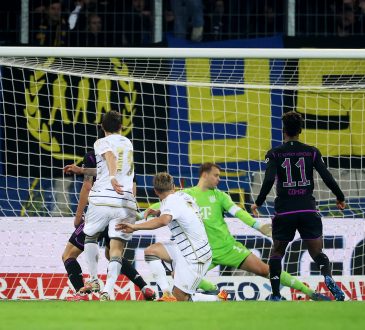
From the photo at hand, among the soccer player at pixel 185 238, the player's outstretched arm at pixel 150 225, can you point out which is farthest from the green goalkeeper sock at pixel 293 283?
the player's outstretched arm at pixel 150 225

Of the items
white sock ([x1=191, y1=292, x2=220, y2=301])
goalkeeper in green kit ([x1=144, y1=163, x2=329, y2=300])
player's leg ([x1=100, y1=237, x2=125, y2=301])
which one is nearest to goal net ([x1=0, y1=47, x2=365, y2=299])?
Result: goalkeeper in green kit ([x1=144, y1=163, x2=329, y2=300])

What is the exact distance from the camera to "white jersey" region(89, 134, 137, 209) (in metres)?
10.7

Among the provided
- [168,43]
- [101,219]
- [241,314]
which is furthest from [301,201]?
[168,43]

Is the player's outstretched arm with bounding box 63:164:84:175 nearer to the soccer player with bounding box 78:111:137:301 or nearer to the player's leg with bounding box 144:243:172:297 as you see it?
the soccer player with bounding box 78:111:137:301

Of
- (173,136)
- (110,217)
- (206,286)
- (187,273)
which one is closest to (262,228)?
(206,286)

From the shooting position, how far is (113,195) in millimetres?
10688

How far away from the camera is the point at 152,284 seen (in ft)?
43.2

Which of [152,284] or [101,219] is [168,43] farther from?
[101,219]

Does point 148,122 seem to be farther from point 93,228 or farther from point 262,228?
point 93,228

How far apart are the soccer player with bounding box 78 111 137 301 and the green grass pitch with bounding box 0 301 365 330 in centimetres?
170

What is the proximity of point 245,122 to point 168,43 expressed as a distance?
58.0 inches

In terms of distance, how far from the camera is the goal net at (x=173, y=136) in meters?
13.2

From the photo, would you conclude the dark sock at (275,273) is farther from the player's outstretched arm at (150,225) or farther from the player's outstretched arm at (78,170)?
the player's outstretched arm at (78,170)

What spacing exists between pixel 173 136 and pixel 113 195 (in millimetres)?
4191
